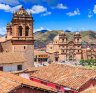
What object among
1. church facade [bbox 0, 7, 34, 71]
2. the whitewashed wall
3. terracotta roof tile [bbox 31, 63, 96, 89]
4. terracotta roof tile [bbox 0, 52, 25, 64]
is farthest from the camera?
church facade [bbox 0, 7, 34, 71]

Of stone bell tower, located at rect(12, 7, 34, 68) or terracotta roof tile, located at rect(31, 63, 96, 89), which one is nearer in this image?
terracotta roof tile, located at rect(31, 63, 96, 89)

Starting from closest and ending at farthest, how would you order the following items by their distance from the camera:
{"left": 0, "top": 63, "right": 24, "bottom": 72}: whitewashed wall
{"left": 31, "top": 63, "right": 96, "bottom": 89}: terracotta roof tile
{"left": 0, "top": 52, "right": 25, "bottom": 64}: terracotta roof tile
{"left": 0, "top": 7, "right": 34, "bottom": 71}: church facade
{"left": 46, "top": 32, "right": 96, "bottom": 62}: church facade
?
{"left": 31, "top": 63, "right": 96, "bottom": 89}: terracotta roof tile → {"left": 0, "top": 63, "right": 24, "bottom": 72}: whitewashed wall → {"left": 0, "top": 52, "right": 25, "bottom": 64}: terracotta roof tile → {"left": 0, "top": 7, "right": 34, "bottom": 71}: church facade → {"left": 46, "top": 32, "right": 96, "bottom": 62}: church facade

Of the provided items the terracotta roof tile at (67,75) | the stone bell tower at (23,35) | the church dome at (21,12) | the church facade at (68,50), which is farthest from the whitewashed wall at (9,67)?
Result: the church facade at (68,50)

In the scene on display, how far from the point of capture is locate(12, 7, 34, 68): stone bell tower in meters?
52.0

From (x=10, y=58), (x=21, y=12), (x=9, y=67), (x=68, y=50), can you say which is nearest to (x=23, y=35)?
(x=21, y=12)

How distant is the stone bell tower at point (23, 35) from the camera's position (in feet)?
171

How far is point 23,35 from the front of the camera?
5256cm

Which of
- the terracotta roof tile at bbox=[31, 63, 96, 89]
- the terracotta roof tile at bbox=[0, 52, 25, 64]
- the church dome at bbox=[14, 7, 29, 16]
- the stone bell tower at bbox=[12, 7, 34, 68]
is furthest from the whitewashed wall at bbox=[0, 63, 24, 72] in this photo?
the church dome at bbox=[14, 7, 29, 16]

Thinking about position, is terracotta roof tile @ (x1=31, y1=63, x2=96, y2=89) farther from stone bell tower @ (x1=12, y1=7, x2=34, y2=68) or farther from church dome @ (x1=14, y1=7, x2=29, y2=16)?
church dome @ (x1=14, y1=7, x2=29, y2=16)

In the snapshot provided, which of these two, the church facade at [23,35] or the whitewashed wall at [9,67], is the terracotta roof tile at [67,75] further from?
the church facade at [23,35]

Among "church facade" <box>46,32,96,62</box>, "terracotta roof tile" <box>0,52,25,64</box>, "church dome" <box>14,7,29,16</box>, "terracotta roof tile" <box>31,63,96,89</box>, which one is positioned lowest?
"terracotta roof tile" <box>31,63,96,89</box>

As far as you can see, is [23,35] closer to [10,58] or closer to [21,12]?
[21,12]

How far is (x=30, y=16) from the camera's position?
52.4 meters

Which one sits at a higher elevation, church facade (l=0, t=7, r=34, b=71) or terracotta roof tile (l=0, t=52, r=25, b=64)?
church facade (l=0, t=7, r=34, b=71)
